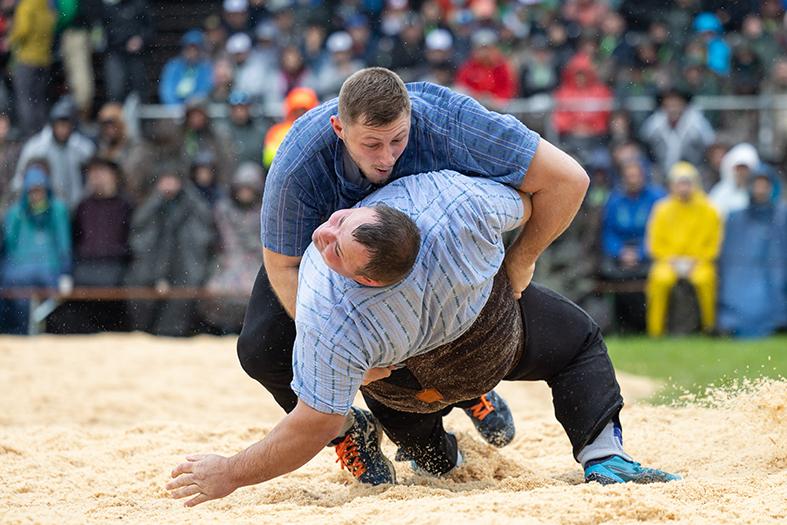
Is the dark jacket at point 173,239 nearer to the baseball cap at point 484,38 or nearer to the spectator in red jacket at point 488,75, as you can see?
the spectator in red jacket at point 488,75

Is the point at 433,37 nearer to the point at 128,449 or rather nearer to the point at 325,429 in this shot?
the point at 128,449

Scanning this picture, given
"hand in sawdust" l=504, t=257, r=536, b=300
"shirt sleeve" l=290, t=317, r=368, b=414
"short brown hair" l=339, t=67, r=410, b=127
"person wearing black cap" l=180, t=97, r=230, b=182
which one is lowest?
"shirt sleeve" l=290, t=317, r=368, b=414

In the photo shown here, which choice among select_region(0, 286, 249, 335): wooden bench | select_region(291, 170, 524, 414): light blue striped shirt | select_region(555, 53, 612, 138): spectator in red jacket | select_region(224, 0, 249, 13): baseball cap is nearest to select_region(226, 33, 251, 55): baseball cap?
select_region(224, 0, 249, 13): baseball cap

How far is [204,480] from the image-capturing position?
3535 millimetres

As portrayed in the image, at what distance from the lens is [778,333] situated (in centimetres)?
971

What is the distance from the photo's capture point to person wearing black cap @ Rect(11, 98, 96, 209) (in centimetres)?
1012

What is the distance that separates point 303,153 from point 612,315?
6370mm

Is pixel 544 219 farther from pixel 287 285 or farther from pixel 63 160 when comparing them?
pixel 63 160

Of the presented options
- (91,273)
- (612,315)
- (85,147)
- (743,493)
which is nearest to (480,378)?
(743,493)

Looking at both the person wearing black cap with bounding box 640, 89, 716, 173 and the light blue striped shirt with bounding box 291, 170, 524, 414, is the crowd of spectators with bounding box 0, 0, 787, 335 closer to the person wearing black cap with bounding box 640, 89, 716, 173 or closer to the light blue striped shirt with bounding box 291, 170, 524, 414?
the person wearing black cap with bounding box 640, 89, 716, 173

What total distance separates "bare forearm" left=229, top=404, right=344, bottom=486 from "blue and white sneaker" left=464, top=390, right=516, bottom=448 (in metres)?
1.34

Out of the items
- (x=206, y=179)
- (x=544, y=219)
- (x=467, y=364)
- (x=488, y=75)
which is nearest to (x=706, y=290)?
(x=488, y=75)

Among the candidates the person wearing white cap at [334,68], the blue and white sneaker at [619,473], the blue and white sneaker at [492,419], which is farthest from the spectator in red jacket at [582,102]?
the blue and white sneaker at [619,473]

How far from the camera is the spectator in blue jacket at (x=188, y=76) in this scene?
11.2m
